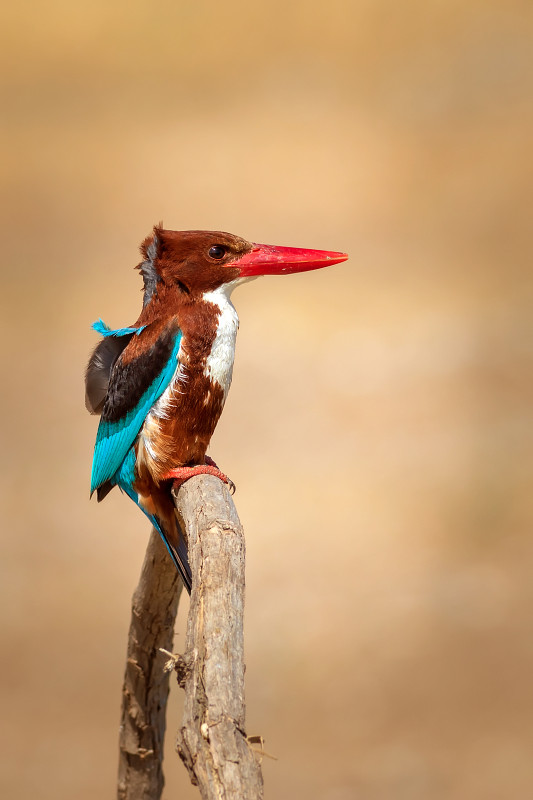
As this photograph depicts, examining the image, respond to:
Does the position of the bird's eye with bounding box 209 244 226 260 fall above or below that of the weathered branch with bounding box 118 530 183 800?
above

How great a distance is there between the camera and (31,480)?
430 cm

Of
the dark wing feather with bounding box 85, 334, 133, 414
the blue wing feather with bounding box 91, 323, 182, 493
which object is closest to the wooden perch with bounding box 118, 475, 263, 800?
the blue wing feather with bounding box 91, 323, 182, 493

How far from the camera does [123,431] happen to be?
1.71m

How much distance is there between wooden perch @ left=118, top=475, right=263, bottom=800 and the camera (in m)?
0.93

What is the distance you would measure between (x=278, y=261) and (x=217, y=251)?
0.36 ft

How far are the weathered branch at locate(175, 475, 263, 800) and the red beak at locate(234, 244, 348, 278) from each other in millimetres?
460

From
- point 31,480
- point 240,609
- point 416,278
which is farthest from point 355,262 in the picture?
point 240,609

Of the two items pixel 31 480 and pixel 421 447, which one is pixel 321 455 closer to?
pixel 421 447

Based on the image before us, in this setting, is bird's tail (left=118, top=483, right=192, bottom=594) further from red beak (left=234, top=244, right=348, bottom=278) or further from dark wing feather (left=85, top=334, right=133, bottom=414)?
red beak (left=234, top=244, right=348, bottom=278)

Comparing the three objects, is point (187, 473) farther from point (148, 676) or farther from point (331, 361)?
point (331, 361)

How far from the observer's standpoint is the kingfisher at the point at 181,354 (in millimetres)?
1625

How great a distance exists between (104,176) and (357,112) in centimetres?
154

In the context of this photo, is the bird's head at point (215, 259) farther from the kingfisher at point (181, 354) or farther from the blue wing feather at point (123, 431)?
the blue wing feather at point (123, 431)

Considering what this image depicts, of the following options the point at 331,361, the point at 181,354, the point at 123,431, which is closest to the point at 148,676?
the point at 123,431
